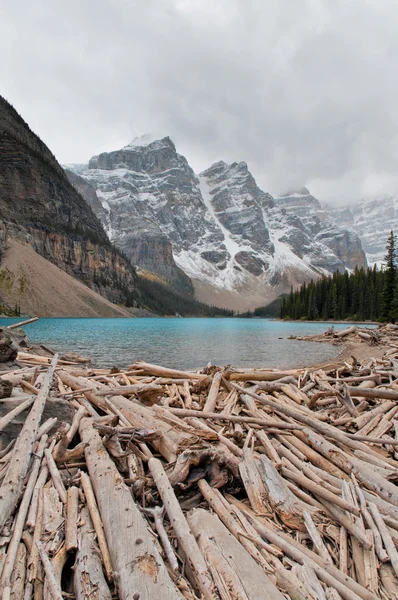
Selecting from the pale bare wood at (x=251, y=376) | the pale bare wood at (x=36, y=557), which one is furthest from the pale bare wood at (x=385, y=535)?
the pale bare wood at (x=251, y=376)

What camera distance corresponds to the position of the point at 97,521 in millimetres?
3705

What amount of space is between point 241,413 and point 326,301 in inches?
4948

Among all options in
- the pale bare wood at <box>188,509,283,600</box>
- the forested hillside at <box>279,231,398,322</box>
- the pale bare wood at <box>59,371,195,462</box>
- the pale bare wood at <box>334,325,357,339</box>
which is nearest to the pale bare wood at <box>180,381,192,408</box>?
the pale bare wood at <box>59,371,195,462</box>

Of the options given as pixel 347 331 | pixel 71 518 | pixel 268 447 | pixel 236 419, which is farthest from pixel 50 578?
pixel 347 331

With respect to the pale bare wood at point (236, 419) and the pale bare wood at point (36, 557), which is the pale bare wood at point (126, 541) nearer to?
the pale bare wood at point (36, 557)

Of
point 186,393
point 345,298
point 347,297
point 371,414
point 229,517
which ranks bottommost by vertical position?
point 229,517

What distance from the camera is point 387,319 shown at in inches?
3059

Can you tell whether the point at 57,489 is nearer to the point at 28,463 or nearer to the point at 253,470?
the point at 28,463

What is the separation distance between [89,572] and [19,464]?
6.93ft

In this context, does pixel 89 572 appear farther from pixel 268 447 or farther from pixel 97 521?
pixel 268 447

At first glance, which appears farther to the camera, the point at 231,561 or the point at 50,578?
the point at 231,561

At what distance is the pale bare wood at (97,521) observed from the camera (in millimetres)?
3187

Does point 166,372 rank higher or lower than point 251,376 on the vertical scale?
lower

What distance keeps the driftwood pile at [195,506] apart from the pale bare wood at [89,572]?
0.04 feet
